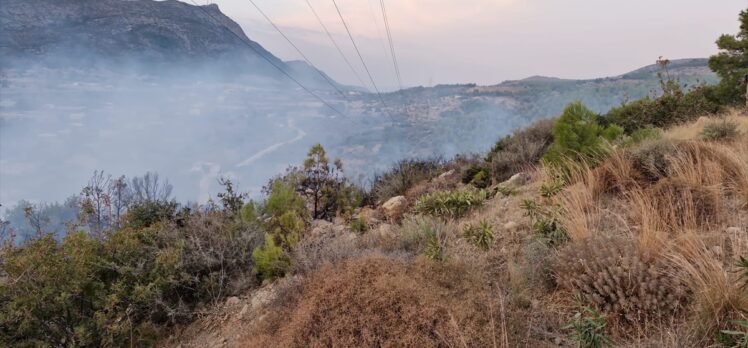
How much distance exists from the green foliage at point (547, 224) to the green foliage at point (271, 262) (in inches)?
98.0

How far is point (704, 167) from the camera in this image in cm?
430

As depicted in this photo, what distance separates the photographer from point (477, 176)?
8109 mm

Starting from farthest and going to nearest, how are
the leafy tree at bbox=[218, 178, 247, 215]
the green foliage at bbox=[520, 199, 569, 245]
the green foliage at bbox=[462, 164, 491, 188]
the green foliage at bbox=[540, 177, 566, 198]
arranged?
the green foliage at bbox=[462, 164, 491, 188], the leafy tree at bbox=[218, 178, 247, 215], the green foliage at bbox=[540, 177, 566, 198], the green foliage at bbox=[520, 199, 569, 245]

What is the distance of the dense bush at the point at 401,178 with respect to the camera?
29.0 feet

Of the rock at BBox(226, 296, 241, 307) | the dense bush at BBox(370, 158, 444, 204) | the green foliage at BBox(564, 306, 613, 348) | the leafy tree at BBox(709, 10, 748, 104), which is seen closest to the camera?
the green foliage at BBox(564, 306, 613, 348)

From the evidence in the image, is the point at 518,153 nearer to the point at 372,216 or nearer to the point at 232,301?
the point at 372,216

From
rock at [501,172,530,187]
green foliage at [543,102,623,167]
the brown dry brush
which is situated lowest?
rock at [501,172,530,187]

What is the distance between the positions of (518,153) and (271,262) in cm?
699

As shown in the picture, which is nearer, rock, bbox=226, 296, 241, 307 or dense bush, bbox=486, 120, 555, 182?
rock, bbox=226, 296, 241, 307

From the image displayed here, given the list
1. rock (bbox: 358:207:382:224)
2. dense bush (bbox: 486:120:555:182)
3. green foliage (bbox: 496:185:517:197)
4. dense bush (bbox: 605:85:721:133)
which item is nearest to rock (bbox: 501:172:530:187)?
green foliage (bbox: 496:185:517:197)

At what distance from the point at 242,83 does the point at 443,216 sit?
55665 millimetres

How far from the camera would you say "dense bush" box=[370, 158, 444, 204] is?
8852 mm

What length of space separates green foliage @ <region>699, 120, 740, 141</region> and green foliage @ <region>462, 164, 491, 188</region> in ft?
11.9

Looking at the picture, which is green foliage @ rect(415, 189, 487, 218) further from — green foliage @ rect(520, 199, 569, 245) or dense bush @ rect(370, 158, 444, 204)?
dense bush @ rect(370, 158, 444, 204)
